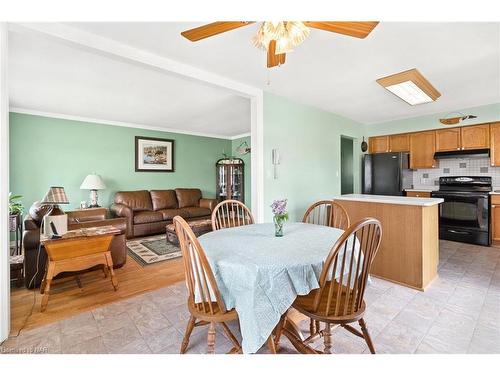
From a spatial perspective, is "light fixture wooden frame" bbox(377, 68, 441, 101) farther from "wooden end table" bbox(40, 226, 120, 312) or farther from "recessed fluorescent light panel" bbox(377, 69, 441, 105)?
"wooden end table" bbox(40, 226, 120, 312)

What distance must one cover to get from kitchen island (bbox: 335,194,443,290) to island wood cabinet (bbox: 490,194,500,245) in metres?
2.03

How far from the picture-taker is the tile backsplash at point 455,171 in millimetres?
4016

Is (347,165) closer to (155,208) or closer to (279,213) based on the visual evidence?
(279,213)

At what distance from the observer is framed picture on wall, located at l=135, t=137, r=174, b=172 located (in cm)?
538

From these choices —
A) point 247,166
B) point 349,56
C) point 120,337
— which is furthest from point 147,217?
point 349,56

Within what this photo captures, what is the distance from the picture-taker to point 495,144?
12.6 ft

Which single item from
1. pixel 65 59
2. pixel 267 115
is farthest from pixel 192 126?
pixel 65 59

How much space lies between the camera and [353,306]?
4.12ft

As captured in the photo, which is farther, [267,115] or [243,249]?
[267,115]

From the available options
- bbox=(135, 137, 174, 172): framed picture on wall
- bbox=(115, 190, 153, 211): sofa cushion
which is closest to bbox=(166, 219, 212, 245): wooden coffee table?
bbox=(115, 190, 153, 211): sofa cushion

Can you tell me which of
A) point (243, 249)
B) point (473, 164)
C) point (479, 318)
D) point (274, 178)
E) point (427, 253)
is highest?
point (473, 164)

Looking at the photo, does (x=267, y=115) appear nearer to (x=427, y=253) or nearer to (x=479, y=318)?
(x=427, y=253)

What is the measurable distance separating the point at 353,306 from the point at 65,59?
3256 millimetres
